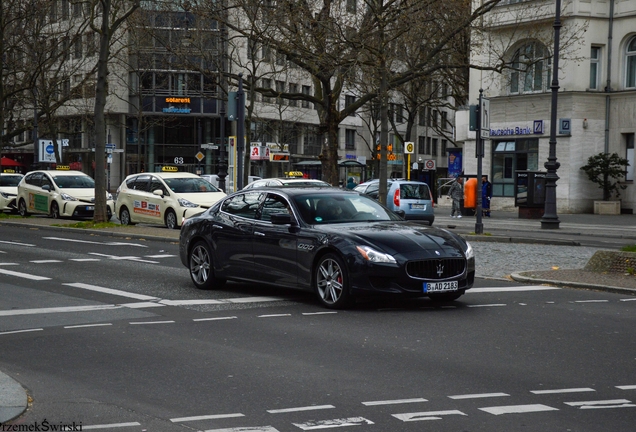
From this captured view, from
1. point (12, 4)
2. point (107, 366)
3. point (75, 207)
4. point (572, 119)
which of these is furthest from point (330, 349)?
point (572, 119)

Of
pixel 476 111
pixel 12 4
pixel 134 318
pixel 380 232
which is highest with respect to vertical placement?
pixel 12 4

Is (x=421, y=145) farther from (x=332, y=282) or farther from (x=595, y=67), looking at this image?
(x=332, y=282)

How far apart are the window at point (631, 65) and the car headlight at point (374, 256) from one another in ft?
115

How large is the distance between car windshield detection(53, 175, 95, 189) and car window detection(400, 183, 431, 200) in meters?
11.2

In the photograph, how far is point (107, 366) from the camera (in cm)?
848

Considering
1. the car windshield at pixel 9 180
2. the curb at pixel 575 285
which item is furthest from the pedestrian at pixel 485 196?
the curb at pixel 575 285

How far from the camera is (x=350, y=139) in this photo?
103438 millimetres

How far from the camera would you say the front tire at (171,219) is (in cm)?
2920

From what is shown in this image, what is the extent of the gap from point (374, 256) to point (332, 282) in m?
0.71

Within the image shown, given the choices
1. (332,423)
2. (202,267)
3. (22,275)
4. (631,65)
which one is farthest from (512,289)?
(631,65)

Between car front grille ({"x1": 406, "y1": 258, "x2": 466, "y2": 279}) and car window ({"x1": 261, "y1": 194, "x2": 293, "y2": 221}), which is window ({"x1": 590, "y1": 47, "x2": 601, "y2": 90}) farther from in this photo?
car front grille ({"x1": 406, "y1": 258, "x2": 466, "y2": 279})

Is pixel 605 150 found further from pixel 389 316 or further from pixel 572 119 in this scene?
pixel 389 316

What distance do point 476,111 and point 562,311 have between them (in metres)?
14.8

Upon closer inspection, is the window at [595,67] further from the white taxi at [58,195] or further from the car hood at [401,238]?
the car hood at [401,238]
